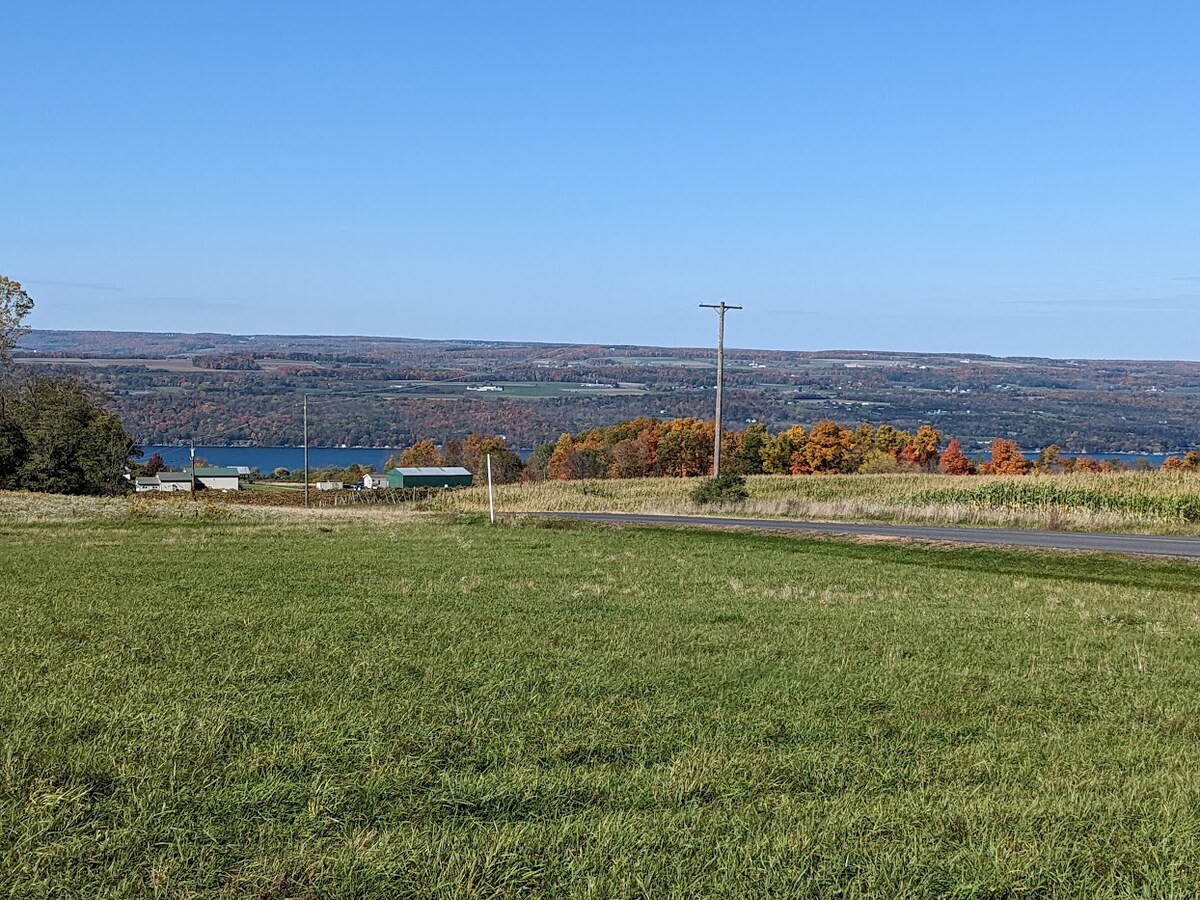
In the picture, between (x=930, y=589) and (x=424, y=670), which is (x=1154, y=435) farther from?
(x=424, y=670)

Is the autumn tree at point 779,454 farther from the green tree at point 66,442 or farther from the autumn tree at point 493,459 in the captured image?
the green tree at point 66,442

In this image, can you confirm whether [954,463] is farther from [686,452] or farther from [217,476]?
[217,476]

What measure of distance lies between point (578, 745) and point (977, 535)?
24.3 meters

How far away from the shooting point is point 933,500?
41.6 meters

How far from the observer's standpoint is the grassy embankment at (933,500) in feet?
109

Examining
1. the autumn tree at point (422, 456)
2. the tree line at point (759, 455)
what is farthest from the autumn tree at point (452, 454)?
the tree line at point (759, 455)

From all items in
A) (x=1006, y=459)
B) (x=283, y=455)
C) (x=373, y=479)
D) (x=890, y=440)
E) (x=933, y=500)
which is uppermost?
(x=933, y=500)

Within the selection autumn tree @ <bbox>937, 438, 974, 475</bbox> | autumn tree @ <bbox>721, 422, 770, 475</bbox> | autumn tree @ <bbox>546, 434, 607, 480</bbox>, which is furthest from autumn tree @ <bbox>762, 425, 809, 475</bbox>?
→ autumn tree @ <bbox>546, 434, 607, 480</bbox>

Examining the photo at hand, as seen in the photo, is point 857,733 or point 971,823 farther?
point 857,733

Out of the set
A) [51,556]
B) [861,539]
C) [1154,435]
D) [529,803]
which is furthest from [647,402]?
[529,803]

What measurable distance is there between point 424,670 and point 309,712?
1676mm

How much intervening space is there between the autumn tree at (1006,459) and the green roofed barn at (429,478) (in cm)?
4563

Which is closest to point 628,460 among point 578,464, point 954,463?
point 578,464

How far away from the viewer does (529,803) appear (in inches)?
234
